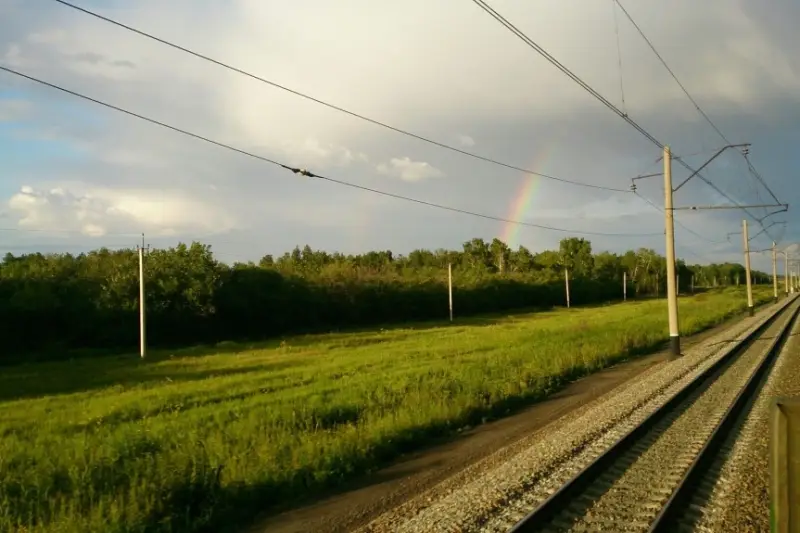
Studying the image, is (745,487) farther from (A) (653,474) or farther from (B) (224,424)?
(B) (224,424)

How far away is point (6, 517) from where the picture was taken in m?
7.55

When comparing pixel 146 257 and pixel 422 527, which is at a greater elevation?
pixel 146 257

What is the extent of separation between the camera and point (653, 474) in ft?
30.8

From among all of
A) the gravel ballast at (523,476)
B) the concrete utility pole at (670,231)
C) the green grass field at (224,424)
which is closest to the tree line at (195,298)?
the green grass field at (224,424)

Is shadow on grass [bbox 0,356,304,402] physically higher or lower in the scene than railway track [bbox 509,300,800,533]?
lower

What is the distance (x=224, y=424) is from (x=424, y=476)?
596 cm

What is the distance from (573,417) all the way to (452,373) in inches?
280

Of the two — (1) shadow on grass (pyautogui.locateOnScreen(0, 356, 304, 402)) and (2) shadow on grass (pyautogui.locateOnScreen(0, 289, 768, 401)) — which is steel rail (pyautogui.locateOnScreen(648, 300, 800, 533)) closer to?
(2) shadow on grass (pyautogui.locateOnScreen(0, 289, 768, 401))

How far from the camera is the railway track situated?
24.5 ft

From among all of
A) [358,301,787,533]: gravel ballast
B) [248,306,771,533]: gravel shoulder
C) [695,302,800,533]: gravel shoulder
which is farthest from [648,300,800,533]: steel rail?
[248,306,771,533]: gravel shoulder

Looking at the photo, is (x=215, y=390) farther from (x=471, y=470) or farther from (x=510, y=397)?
(x=471, y=470)

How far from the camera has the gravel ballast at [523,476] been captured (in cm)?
772

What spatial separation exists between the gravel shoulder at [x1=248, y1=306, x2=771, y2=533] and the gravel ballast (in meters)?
0.09

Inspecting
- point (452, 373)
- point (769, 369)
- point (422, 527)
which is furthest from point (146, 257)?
point (422, 527)
